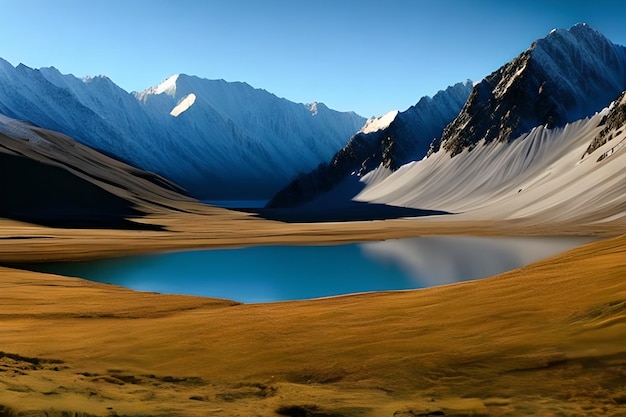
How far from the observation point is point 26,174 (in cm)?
16150

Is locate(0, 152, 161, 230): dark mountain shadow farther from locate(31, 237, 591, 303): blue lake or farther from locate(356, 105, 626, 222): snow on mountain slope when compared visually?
locate(356, 105, 626, 222): snow on mountain slope

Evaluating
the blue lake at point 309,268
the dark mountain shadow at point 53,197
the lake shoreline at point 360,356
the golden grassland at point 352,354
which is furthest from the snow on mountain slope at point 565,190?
the lake shoreline at point 360,356

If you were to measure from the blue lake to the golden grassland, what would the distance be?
19739mm

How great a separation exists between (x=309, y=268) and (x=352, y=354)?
45.3 metres

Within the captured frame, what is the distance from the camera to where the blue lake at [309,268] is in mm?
49500

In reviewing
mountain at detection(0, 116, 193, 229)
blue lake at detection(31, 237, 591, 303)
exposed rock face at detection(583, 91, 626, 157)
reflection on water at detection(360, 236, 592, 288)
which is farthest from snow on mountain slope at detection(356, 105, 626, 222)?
mountain at detection(0, 116, 193, 229)

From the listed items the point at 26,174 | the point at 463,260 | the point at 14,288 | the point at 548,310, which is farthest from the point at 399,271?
the point at 26,174

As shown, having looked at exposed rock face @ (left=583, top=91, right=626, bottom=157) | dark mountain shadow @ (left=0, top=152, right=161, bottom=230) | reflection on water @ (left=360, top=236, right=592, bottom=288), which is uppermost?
dark mountain shadow @ (left=0, top=152, right=161, bottom=230)

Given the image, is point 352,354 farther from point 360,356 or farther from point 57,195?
point 57,195

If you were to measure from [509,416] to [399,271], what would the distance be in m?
45.9

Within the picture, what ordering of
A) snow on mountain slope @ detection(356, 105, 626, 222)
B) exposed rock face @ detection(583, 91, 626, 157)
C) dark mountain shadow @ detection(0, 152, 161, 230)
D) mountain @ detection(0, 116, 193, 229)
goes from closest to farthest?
1. snow on mountain slope @ detection(356, 105, 626, 222)
2. mountain @ detection(0, 116, 193, 229)
3. dark mountain shadow @ detection(0, 152, 161, 230)
4. exposed rock face @ detection(583, 91, 626, 157)

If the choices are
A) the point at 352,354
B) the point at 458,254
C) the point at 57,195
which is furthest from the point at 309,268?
the point at 57,195

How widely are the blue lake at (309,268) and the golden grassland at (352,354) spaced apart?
19.7m

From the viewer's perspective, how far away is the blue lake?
49.5 meters
